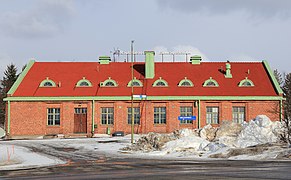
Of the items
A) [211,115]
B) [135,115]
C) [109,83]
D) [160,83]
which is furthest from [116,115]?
[211,115]

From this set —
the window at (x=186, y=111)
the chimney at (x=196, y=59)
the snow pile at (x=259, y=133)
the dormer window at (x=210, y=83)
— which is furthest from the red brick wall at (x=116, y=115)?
the snow pile at (x=259, y=133)

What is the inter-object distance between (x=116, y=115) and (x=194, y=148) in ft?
69.4

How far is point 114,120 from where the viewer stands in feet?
165

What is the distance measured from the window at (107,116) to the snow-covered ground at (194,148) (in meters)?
10.9

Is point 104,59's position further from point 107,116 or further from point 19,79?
point 19,79

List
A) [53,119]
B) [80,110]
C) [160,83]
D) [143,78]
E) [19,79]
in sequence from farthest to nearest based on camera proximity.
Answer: [143,78] < [19,79] < [160,83] < [80,110] < [53,119]

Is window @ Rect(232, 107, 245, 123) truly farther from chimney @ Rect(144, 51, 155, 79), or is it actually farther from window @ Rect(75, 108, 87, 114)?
window @ Rect(75, 108, 87, 114)

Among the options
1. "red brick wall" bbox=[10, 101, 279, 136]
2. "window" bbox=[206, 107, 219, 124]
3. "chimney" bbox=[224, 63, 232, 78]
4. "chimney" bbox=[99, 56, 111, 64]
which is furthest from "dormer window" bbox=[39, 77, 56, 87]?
"chimney" bbox=[224, 63, 232, 78]

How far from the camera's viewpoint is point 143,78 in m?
53.8

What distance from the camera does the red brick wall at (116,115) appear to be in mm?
50312

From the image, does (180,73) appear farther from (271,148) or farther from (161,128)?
(271,148)

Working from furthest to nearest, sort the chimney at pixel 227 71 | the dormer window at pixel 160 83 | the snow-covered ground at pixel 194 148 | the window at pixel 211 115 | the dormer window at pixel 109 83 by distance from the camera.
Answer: the chimney at pixel 227 71
the dormer window at pixel 160 83
the dormer window at pixel 109 83
the window at pixel 211 115
the snow-covered ground at pixel 194 148

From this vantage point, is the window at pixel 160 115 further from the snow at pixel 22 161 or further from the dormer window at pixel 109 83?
the snow at pixel 22 161

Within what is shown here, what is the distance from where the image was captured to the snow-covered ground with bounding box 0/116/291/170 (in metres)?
24.9
